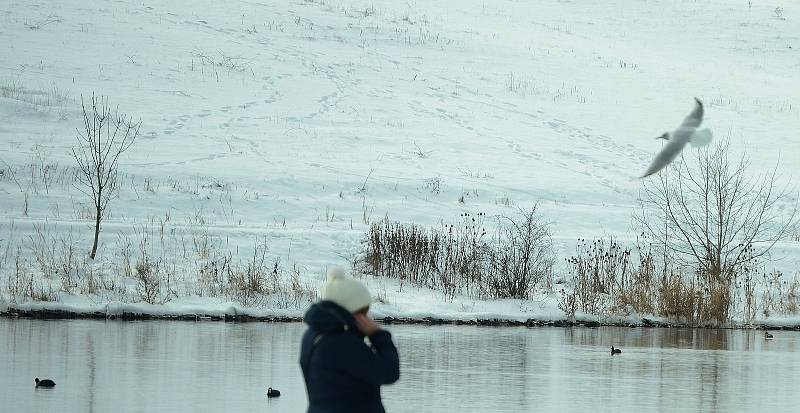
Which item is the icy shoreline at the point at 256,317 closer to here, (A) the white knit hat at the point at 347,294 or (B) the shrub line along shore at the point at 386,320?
(B) the shrub line along shore at the point at 386,320

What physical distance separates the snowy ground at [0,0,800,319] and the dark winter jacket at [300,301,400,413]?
14836 mm

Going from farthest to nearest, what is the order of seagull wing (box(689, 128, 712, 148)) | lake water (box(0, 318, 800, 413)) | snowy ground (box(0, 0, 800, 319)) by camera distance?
snowy ground (box(0, 0, 800, 319)) < lake water (box(0, 318, 800, 413)) < seagull wing (box(689, 128, 712, 148))

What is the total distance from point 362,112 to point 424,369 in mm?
28565

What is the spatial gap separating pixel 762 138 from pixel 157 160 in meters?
22.8

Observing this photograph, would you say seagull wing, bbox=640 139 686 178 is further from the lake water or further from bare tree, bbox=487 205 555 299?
bare tree, bbox=487 205 555 299

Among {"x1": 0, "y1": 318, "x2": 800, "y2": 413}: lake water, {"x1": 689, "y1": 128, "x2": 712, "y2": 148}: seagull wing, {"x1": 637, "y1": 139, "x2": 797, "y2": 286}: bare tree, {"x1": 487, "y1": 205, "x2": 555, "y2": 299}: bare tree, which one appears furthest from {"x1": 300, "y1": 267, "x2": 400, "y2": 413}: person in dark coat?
{"x1": 637, "y1": 139, "x2": 797, "y2": 286}: bare tree

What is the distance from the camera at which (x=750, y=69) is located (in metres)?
57.3

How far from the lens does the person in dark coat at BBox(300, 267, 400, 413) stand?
5930mm

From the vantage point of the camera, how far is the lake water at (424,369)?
438 inches

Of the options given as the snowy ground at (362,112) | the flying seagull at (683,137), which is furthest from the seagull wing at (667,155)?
the snowy ground at (362,112)

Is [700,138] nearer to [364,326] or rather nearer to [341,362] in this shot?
[364,326]

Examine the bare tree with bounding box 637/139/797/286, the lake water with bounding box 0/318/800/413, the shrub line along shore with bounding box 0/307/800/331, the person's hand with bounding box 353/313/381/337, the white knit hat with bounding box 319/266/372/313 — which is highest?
the bare tree with bounding box 637/139/797/286

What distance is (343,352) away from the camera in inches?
233

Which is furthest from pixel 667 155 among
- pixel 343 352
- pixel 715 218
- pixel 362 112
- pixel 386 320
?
pixel 362 112
